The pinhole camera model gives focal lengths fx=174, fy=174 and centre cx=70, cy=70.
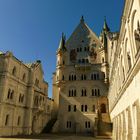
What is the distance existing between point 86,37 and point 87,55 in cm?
642

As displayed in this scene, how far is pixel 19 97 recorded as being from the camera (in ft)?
130

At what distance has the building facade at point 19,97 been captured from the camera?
3384cm

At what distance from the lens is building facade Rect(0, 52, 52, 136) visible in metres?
33.8

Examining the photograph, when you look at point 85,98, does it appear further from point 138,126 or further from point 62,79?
point 138,126

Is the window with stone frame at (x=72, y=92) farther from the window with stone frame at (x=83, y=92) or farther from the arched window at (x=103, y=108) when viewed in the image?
the arched window at (x=103, y=108)

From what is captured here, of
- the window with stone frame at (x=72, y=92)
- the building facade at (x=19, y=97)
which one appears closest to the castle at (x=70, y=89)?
the building facade at (x=19, y=97)

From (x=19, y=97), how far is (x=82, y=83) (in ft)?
56.2

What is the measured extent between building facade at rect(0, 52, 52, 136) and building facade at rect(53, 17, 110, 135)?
18.6 feet

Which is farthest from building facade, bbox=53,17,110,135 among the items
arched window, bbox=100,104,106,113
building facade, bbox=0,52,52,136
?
building facade, bbox=0,52,52,136

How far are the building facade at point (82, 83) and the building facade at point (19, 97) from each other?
18.6 feet

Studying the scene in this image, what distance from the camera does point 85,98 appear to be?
46250 millimetres

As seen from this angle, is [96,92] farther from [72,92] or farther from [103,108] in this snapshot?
[72,92]

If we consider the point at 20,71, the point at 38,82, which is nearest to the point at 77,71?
the point at 38,82

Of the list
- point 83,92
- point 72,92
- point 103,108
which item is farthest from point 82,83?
point 103,108
